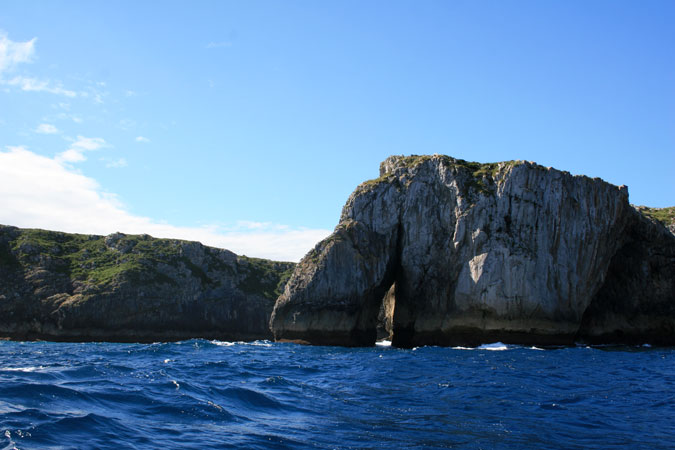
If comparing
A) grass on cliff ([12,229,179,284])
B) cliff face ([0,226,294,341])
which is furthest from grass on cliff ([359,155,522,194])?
grass on cliff ([12,229,179,284])

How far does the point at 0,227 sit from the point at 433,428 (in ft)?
300

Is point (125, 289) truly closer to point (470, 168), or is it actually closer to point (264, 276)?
point (264, 276)

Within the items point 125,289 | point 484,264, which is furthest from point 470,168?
point 125,289

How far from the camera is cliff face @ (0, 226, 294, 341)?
7206 centimetres

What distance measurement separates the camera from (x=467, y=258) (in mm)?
51219

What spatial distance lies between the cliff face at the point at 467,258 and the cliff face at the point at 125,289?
32.6 meters

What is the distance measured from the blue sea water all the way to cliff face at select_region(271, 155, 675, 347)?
26669 millimetres

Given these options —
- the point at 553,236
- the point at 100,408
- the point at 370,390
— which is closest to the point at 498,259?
the point at 553,236

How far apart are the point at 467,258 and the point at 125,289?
53.4 meters

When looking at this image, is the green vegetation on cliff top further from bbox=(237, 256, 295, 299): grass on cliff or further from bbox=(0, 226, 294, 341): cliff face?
bbox=(0, 226, 294, 341): cliff face

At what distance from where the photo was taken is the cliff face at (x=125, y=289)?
236ft

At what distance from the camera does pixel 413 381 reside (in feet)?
66.5

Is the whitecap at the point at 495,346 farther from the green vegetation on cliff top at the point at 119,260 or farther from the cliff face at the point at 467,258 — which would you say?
the green vegetation on cliff top at the point at 119,260

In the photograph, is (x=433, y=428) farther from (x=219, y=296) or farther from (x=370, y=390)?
(x=219, y=296)
